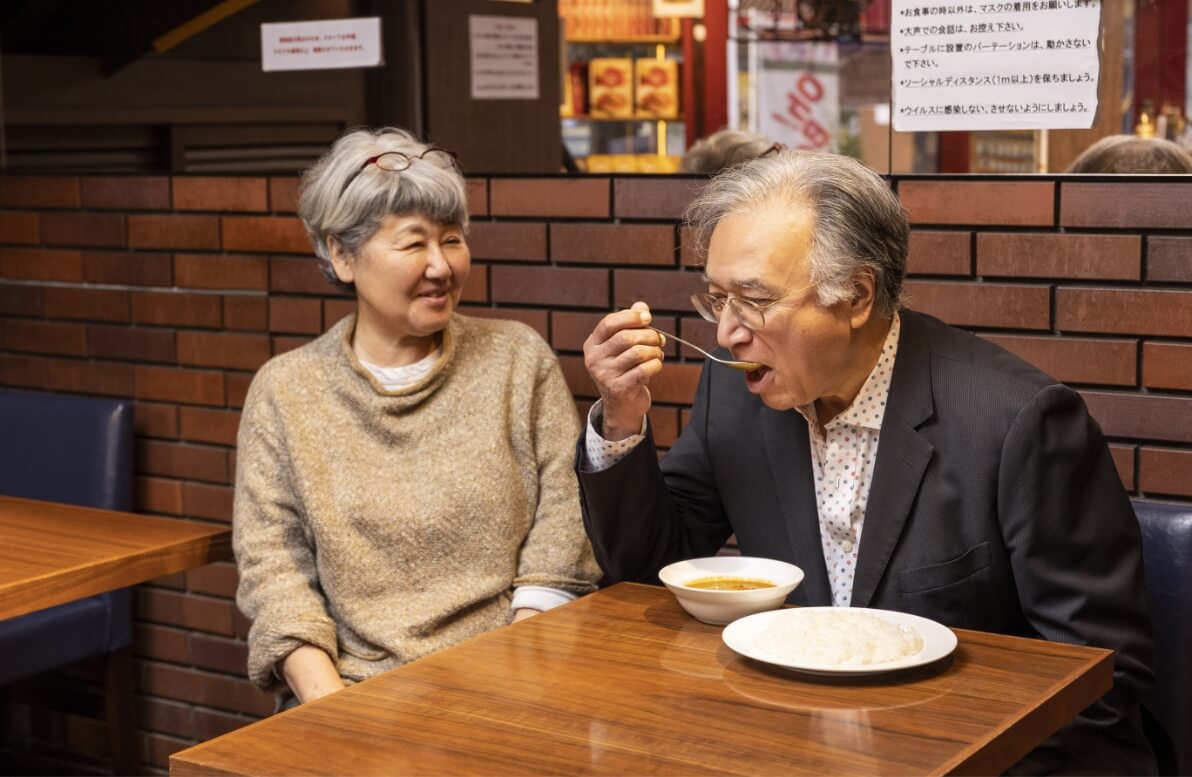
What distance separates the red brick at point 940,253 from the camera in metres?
2.59

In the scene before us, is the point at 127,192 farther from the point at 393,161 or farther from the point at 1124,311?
the point at 1124,311

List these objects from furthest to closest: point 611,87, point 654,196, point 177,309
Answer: point 611,87, point 177,309, point 654,196

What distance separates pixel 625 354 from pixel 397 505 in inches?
26.9

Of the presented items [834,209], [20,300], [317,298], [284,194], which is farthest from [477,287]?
[20,300]

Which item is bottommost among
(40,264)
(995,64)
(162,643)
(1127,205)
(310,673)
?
(162,643)

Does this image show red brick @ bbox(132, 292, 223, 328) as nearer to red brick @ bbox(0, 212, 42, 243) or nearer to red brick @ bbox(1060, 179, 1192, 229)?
red brick @ bbox(0, 212, 42, 243)

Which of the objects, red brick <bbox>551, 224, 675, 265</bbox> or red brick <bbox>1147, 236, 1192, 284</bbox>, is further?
red brick <bbox>551, 224, 675, 265</bbox>

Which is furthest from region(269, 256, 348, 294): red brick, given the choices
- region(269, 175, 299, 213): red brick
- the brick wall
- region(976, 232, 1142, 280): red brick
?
region(976, 232, 1142, 280): red brick

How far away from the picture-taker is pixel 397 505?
2557 millimetres

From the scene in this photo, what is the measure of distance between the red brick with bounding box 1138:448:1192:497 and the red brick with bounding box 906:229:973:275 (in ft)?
1.41

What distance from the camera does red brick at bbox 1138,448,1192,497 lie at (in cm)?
244

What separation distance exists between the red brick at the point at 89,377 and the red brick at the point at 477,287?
0.99 metres

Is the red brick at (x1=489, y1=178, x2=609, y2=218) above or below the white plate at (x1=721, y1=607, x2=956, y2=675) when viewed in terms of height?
above

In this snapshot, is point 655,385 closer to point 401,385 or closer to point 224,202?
point 401,385
